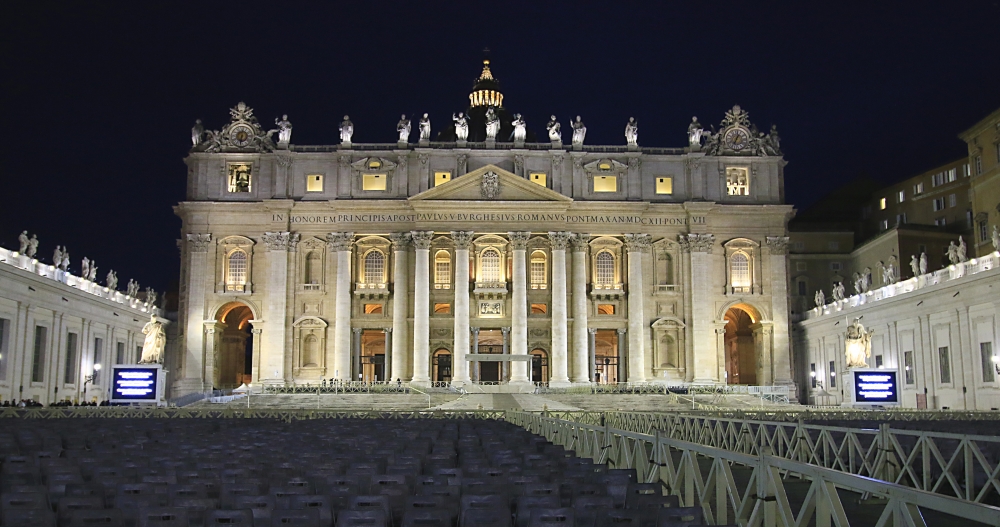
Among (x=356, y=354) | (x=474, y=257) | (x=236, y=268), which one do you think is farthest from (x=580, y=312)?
(x=236, y=268)

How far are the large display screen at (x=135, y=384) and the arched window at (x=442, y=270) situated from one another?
3308cm

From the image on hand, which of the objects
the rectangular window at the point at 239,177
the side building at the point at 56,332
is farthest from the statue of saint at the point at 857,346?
the rectangular window at the point at 239,177

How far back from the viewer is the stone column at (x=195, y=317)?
77375mm

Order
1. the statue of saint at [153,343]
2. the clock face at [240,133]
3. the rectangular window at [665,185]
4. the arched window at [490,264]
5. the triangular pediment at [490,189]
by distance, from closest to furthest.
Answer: the statue of saint at [153,343] → the triangular pediment at [490,189] → the arched window at [490,264] → the clock face at [240,133] → the rectangular window at [665,185]

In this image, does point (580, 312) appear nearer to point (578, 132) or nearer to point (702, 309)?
point (702, 309)

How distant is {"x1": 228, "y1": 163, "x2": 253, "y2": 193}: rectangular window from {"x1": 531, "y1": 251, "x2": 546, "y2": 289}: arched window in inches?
973

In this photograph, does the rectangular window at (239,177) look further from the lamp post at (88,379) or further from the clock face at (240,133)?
the lamp post at (88,379)

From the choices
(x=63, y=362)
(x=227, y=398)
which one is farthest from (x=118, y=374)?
(x=227, y=398)

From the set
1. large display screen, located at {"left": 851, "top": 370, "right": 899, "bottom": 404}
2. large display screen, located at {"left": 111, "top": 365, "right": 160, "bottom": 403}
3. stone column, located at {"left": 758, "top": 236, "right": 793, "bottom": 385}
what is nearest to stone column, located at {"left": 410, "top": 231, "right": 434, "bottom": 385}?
stone column, located at {"left": 758, "top": 236, "right": 793, "bottom": 385}

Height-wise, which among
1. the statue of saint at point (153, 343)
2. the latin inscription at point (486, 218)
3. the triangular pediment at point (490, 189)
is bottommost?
the statue of saint at point (153, 343)

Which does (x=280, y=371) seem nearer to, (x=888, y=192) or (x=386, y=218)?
(x=386, y=218)

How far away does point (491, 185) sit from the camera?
78562mm

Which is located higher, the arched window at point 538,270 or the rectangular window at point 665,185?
the rectangular window at point 665,185

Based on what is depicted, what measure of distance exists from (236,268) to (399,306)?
1416cm
